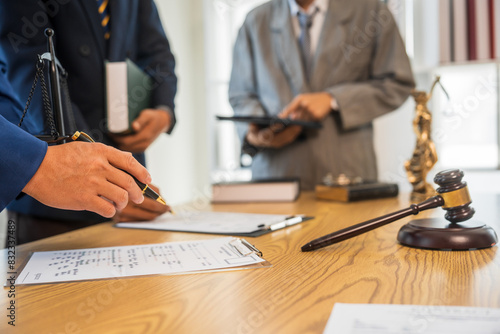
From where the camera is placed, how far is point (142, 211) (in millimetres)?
1134

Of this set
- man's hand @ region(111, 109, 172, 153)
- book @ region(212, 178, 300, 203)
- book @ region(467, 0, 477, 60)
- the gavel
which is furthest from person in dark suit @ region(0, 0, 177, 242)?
book @ region(467, 0, 477, 60)

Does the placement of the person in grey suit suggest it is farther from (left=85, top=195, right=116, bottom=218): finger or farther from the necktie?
(left=85, top=195, right=116, bottom=218): finger

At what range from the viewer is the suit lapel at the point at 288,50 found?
202cm

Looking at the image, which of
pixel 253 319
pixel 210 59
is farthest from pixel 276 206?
pixel 210 59

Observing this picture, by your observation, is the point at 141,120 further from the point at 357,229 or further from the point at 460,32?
the point at 460,32

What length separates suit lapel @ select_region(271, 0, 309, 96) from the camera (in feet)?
6.64

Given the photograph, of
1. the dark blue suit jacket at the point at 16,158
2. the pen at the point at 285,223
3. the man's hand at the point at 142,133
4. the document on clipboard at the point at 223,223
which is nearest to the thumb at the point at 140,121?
the man's hand at the point at 142,133

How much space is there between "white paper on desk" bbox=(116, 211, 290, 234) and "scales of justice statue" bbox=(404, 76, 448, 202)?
0.52 m

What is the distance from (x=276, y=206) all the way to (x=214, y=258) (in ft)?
2.27

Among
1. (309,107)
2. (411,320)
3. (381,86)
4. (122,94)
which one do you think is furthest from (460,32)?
(411,320)

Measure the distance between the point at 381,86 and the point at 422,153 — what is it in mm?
637

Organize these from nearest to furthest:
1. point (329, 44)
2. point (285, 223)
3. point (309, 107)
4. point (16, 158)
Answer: point (16, 158)
point (285, 223)
point (309, 107)
point (329, 44)

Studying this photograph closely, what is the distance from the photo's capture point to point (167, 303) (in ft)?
1.72

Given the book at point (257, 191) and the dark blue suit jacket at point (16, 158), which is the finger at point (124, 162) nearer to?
the dark blue suit jacket at point (16, 158)
